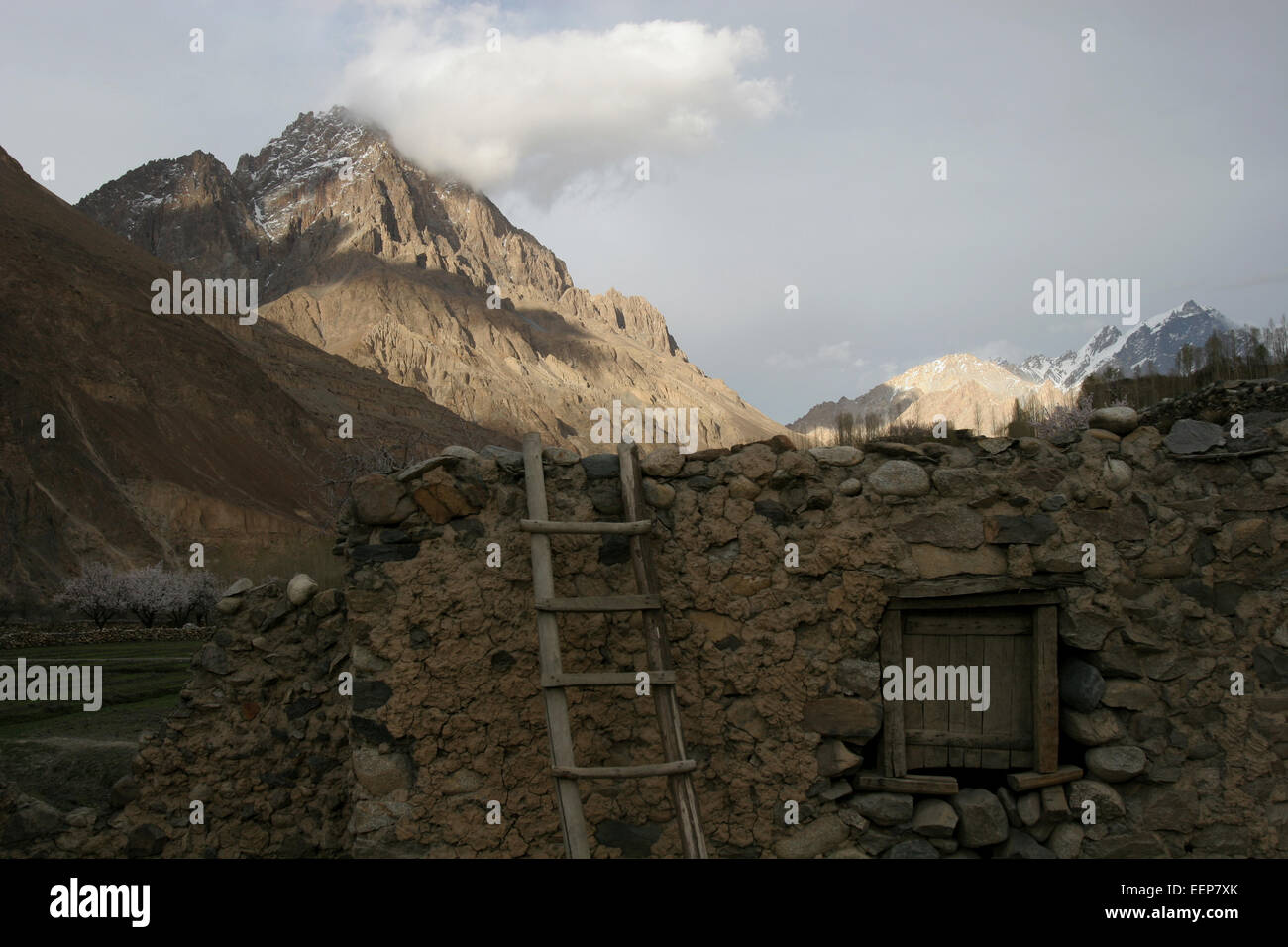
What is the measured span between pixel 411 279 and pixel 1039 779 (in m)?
84.8

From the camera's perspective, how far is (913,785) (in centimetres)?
475

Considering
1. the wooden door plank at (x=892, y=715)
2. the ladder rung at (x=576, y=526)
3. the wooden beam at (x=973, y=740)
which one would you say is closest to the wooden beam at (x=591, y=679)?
the ladder rung at (x=576, y=526)

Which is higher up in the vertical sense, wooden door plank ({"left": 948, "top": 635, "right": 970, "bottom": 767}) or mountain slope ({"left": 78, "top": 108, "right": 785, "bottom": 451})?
mountain slope ({"left": 78, "top": 108, "right": 785, "bottom": 451})

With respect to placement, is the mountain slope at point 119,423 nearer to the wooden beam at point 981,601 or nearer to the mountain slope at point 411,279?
the mountain slope at point 411,279

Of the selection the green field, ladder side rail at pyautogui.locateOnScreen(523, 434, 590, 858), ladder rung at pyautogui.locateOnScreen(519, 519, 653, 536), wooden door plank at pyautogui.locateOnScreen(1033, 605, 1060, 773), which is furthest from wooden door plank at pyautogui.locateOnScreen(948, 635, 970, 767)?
the green field

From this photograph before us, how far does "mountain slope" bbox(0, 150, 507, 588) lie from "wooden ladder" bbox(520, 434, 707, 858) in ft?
88.4

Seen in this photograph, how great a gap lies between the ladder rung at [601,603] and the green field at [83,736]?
3.10 m

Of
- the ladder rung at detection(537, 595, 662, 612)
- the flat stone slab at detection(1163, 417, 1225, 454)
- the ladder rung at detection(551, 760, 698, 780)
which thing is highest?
the flat stone slab at detection(1163, 417, 1225, 454)

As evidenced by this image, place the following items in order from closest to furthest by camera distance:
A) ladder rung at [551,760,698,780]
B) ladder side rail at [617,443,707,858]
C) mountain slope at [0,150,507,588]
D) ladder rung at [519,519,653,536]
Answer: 1. ladder rung at [551,760,698,780]
2. ladder side rail at [617,443,707,858]
3. ladder rung at [519,519,653,536]
4. mountain slope at [0,150,507,588]

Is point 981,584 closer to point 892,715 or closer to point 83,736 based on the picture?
point 892,715

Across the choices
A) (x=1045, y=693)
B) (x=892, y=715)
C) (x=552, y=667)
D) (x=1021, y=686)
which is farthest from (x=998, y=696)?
(x=552, y=667)

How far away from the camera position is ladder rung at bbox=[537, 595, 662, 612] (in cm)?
442

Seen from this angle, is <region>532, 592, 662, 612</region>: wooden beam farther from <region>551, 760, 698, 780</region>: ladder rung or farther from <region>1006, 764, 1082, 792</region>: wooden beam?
<region>1006, 764, 1082, 792</region>: wooden beam

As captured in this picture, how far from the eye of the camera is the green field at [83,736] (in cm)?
548
